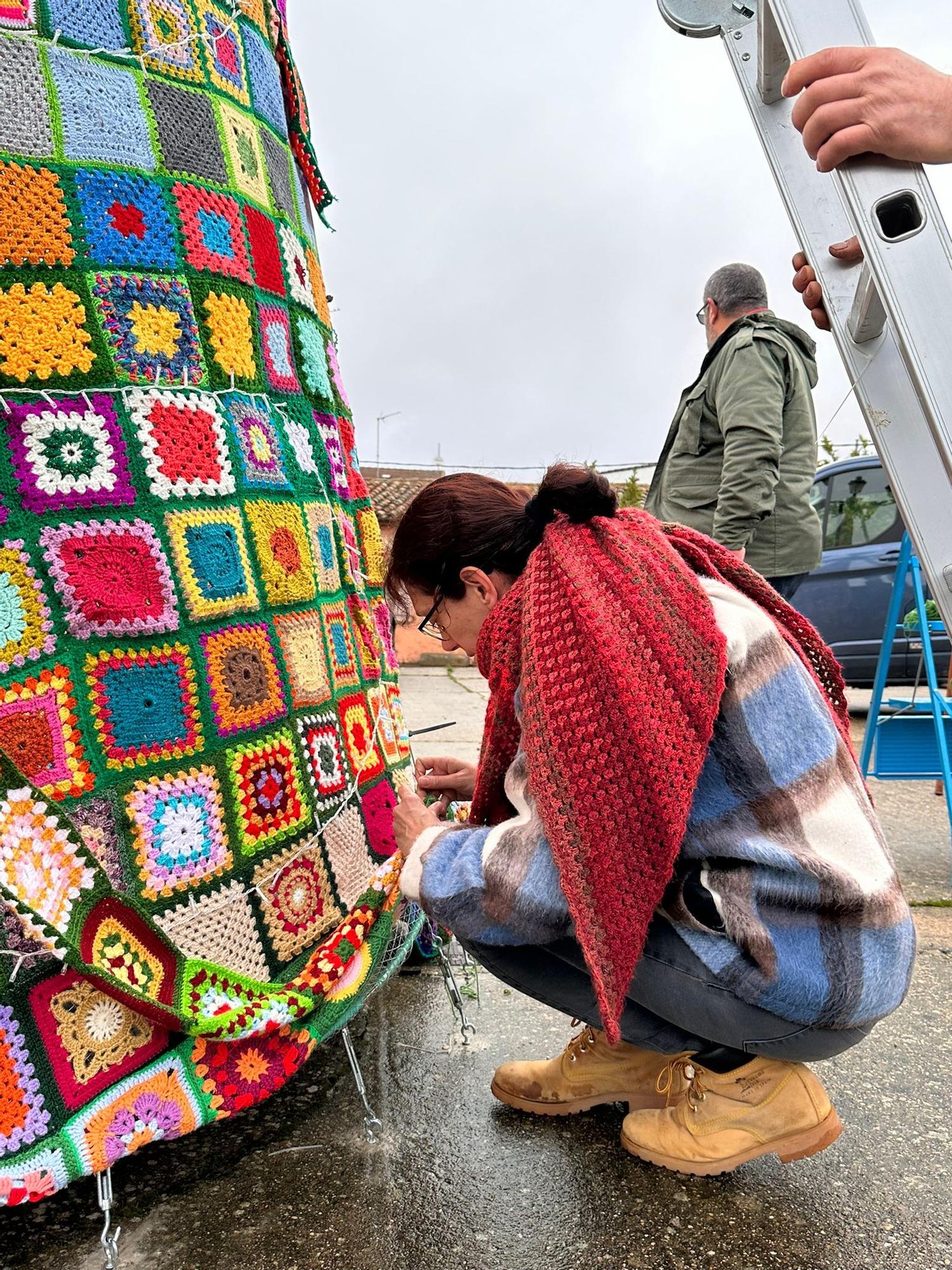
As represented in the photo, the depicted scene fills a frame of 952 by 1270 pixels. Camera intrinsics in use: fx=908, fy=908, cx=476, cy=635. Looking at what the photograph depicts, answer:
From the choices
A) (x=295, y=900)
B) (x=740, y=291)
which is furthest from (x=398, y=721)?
(x=740, y=291)

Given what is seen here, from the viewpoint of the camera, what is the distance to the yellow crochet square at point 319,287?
1.75 metres

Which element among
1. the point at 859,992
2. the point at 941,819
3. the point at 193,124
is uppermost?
the point at 193,124

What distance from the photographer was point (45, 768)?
1.17 m

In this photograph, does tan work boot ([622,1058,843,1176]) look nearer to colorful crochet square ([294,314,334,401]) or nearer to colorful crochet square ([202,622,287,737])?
colorful crochet square ([202,622,287,737])

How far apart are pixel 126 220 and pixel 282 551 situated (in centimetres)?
52

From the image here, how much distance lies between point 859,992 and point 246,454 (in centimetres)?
119

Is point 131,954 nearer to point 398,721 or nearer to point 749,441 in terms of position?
point 398,721

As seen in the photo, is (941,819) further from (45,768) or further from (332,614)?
(45,768)

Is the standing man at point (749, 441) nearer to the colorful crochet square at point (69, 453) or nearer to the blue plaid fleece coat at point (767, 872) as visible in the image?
the blue plaid fleece coat at point (767, 872)

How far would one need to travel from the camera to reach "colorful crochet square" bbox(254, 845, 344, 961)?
1.39 metres

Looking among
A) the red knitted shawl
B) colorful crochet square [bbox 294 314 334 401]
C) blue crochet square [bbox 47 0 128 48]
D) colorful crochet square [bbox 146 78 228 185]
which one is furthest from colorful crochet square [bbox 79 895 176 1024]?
blue crochet square [bbox 47 0 128 48]

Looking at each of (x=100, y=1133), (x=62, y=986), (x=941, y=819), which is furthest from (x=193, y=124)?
(x=941, y=819)

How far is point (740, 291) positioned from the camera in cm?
293

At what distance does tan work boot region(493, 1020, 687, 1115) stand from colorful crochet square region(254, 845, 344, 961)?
1.44 feet
